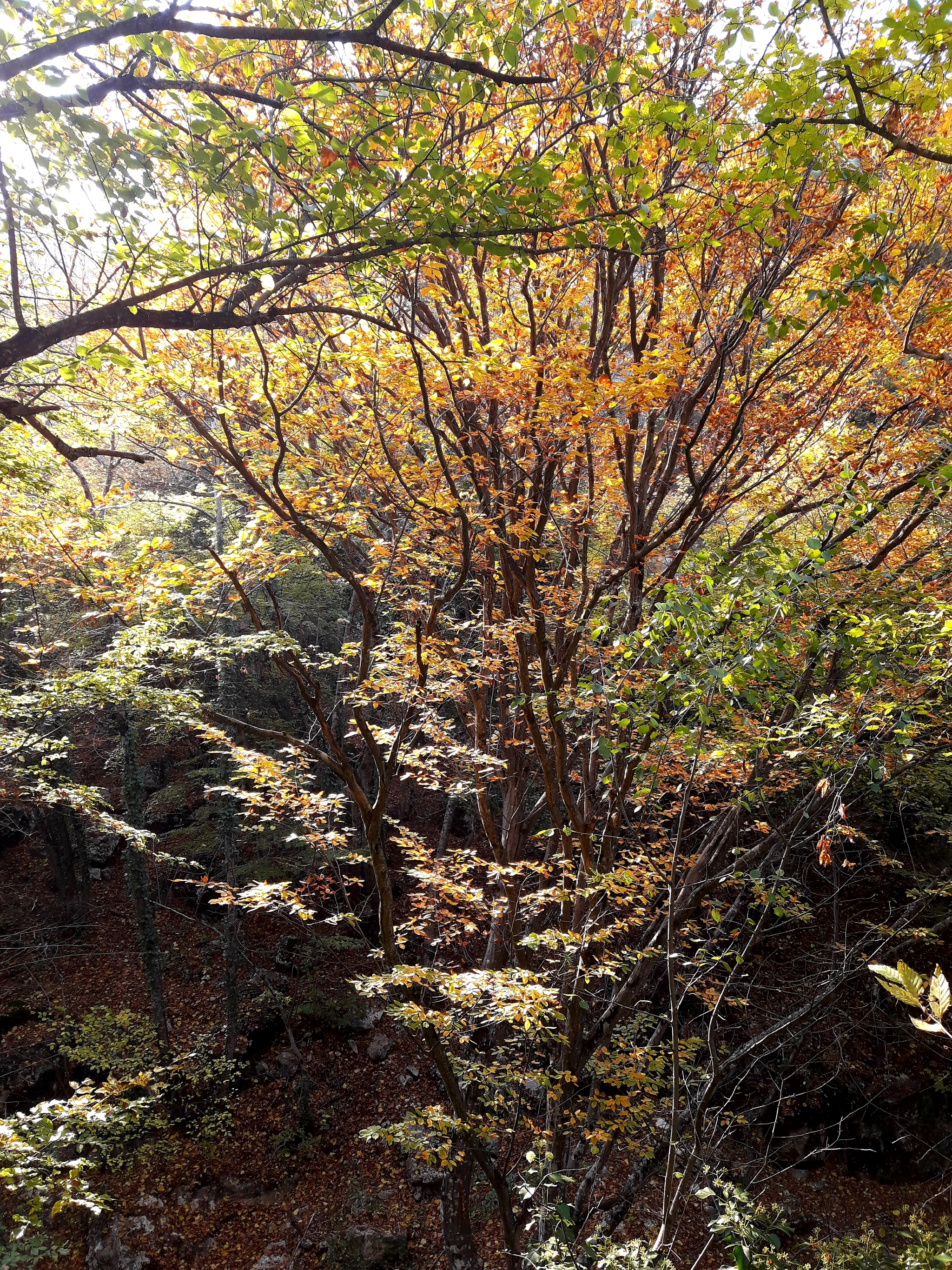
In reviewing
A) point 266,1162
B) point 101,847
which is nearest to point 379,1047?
point 266,1162

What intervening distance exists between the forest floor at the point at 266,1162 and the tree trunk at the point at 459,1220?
149cm

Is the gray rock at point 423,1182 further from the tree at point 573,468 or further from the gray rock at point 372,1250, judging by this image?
the tree at point 573,468

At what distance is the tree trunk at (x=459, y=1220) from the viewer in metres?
5.75

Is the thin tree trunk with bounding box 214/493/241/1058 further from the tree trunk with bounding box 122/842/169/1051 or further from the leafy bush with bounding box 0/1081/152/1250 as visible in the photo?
the leafy bush with bounding box 0/1081/152/1250

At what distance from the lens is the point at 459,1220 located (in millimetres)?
5852

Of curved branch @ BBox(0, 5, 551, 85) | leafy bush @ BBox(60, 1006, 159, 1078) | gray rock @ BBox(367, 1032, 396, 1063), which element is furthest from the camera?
gray rock @ BBox(367, 1032, 396, 1063)

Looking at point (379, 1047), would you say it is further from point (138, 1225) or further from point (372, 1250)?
point (138, 1225)

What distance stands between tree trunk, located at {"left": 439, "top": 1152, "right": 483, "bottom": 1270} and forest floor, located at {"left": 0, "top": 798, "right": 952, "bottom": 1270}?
149 centimetres

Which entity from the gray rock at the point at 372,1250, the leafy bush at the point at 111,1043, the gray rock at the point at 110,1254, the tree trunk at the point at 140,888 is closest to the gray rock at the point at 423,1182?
the gray rock at the point at 372,1250

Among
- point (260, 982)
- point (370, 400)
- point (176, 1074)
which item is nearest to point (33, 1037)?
point (176, 1074)

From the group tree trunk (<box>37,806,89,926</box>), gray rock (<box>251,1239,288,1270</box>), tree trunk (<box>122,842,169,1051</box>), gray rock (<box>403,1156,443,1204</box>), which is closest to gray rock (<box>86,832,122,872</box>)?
tree trunk (<box>37,806,89,926</box>)

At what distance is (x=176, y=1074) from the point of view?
9695mm

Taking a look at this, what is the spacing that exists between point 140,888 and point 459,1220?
6.69 meters

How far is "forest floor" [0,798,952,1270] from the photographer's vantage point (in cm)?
793
